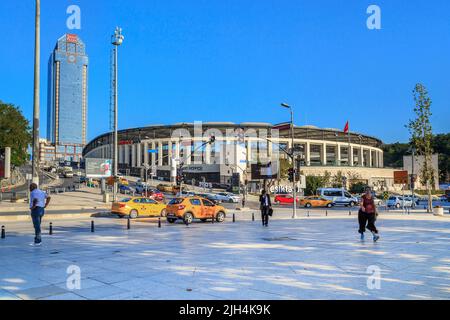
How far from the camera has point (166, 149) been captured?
418 ft

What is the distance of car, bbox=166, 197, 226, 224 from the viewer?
22859 mm

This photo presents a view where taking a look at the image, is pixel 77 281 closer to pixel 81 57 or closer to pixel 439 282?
pixel 439 282

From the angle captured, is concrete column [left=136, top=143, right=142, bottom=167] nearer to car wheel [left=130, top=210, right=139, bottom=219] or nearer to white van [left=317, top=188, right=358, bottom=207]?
white van [left=317, top=188, right=358, bottom=207]

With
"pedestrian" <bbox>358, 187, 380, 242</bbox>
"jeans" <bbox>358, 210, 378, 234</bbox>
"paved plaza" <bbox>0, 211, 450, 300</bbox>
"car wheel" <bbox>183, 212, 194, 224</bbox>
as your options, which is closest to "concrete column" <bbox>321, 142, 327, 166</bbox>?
"car wheel" <bbox>183, 212, 194, 224</bbox>

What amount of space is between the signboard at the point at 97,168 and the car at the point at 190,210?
105ft

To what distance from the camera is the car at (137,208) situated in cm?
2766

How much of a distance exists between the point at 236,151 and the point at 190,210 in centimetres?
7910

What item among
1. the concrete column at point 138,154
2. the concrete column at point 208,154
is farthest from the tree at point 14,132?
the concrete column at point 138,154

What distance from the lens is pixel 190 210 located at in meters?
23.2

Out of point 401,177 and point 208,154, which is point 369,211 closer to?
point 401,177

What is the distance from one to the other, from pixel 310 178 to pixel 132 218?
5693cm

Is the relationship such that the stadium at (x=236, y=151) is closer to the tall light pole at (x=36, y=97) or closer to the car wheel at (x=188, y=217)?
the car wheel at (x=188, y=217)

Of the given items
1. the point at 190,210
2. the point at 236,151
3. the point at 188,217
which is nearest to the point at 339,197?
the point at 190,210
